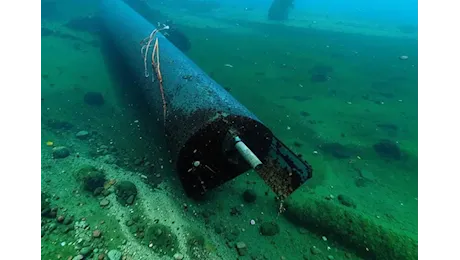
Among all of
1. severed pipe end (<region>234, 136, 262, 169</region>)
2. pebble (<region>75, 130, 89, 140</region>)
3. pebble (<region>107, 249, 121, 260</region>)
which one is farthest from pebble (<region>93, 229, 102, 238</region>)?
pebble (<region>75, 130, 89, 140</region>)

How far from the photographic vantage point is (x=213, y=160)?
3.01m

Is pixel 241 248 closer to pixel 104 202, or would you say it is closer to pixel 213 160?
pixel 213 160

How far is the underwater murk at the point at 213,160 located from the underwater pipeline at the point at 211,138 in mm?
16

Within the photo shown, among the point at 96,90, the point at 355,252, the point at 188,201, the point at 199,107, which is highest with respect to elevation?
the point at 199,107

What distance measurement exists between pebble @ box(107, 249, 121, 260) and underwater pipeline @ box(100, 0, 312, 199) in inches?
39.1

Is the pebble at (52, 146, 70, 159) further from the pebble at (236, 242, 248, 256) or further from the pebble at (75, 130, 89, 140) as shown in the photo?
the pebble at (236, 242, 248, 256)

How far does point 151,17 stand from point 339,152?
11602 millimetres

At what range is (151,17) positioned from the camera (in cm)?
1252

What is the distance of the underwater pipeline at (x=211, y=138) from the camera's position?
2623mm

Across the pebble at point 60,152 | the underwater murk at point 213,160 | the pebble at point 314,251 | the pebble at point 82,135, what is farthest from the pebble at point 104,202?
the pebble at point 314,251

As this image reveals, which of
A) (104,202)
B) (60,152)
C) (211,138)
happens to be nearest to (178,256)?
(104,202)

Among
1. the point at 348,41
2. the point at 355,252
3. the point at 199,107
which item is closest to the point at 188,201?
the point at 199,107

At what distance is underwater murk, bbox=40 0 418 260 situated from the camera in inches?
114

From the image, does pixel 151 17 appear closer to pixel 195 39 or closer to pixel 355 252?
pixel 195 39
